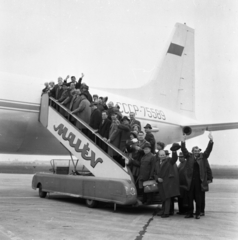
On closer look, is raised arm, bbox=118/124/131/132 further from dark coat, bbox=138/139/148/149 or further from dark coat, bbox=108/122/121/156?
dark coat, bbox=138/139/148/149

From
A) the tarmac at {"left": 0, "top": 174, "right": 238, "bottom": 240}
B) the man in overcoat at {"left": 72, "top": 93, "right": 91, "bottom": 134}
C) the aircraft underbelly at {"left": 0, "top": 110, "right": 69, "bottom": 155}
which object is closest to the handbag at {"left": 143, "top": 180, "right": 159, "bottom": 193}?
the tarmac at {"left": 0, "top": 174, "right": 238, "bottom": 240}

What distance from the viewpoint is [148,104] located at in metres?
17.4

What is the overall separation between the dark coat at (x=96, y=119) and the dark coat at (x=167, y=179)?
258 cm

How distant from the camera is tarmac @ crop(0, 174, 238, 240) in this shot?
19.8 ft

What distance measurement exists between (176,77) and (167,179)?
12.0 m

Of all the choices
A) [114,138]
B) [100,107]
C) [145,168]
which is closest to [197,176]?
[145,168]

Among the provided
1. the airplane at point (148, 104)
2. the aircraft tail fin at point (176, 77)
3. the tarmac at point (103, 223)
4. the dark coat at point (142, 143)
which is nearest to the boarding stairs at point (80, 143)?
the dark coat at point (142, 143)

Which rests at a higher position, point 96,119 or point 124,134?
point 96,119

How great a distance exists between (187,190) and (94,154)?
2.62 m

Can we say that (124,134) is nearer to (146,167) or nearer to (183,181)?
(146,167)

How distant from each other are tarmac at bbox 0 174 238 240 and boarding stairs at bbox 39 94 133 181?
3.12 ft

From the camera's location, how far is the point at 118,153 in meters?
9.39

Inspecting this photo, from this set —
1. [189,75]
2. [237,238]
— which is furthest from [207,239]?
[189,75]

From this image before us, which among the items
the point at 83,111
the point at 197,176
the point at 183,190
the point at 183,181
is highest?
the point at 83,111
